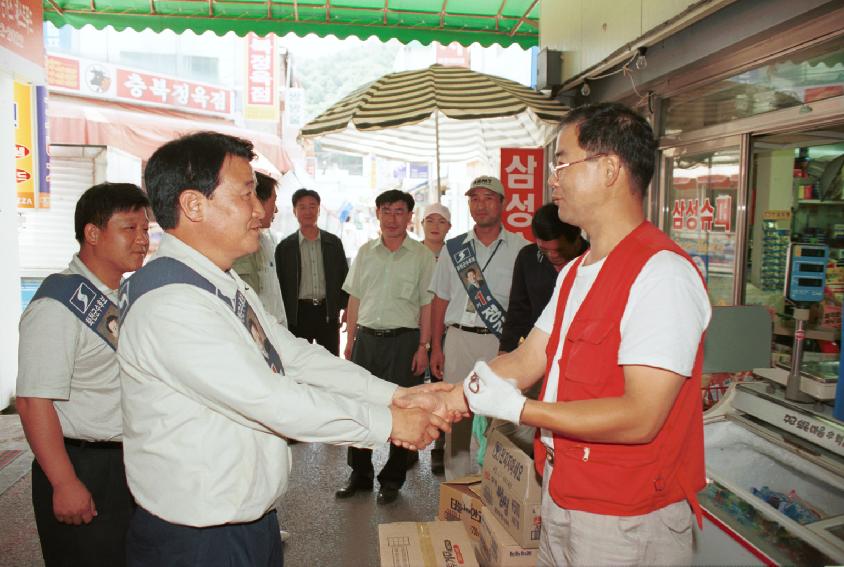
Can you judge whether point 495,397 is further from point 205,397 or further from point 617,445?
point 205,397

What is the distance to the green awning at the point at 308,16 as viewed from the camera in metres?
6.11

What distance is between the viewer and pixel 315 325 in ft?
18.9

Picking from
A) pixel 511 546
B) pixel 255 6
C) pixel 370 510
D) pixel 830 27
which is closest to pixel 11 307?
pixel 255 6

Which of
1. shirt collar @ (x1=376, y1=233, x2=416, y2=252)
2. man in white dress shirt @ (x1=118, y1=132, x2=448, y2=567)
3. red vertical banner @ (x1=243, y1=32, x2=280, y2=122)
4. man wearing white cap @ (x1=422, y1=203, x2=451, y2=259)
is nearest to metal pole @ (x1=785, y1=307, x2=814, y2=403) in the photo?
man in white dress shirt @ (x1=118, y1=132, x2=448, y2=567)

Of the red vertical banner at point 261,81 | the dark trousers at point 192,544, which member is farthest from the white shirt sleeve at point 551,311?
the red vertical banner at point 261,81

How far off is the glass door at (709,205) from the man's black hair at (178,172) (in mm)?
3575

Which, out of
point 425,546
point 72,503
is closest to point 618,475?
point 425,546

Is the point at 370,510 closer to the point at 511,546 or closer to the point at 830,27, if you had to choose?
the point at 511,546

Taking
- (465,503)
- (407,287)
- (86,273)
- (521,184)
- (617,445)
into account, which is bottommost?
(465,503)

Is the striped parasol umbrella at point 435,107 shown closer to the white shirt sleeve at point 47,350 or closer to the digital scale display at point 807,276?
the digital scale display at point 807,276

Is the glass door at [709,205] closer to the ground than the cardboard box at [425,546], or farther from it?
farther from it

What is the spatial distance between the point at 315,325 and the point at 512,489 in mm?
3472

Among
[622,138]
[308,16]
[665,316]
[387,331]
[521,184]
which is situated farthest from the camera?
[308,16]

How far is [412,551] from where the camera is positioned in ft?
8.31
